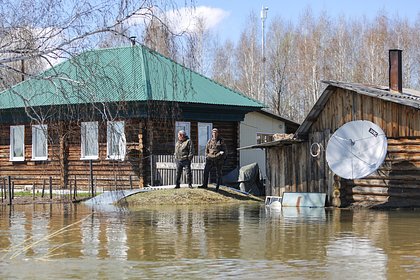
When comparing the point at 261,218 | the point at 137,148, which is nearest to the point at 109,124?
the point at 261,218

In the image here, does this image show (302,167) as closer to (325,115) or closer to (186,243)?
(325,115)

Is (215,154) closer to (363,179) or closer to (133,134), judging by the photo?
(363,179)

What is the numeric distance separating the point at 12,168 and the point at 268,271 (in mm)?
23940

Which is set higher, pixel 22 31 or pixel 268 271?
pixel 22 31

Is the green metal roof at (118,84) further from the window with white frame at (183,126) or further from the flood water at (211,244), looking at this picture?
the flood water at (211,244)

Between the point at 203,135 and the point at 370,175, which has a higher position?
the point at 203,135

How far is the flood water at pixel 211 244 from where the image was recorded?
10.9 metres

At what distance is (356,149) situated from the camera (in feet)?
69.2

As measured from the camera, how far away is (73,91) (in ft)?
49.8

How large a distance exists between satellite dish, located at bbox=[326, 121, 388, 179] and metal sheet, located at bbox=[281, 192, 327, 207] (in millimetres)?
1519

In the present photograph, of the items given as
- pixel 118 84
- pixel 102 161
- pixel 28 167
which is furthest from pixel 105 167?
pixel 118 84

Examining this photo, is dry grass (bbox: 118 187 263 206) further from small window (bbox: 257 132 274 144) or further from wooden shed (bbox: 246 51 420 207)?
small window (bbox: 257 132 274 144)

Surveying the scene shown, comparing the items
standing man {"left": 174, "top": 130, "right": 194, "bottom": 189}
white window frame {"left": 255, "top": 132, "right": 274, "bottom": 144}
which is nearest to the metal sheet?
standing man {"left": 174, "top": 130, "right": 194, "bottom": 189}

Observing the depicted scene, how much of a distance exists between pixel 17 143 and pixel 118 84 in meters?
17.1
